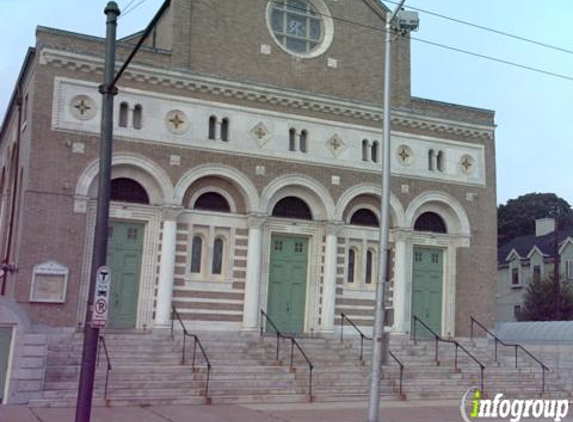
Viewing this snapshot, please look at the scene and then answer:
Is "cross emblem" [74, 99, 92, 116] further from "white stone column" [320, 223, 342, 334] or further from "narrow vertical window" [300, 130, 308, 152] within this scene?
"white stone column" [320, 223, 342, 334]

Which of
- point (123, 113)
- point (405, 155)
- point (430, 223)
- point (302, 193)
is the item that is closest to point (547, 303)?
point (430, 223)

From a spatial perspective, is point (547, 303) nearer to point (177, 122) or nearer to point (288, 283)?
point (288, 283)

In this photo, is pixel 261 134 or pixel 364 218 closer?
pixel 261 134

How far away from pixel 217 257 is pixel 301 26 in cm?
832

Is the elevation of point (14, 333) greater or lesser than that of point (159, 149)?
lesser

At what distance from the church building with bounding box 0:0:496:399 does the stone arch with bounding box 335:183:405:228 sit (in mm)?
51

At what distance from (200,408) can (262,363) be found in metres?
3.80

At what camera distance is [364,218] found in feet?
82.7

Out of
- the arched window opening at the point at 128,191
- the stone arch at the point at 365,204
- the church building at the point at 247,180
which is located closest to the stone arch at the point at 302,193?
the church building at the point at 247,180

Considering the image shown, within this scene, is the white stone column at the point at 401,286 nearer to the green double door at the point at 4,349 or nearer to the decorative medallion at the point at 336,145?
the decorative medallion at the point at 336,145

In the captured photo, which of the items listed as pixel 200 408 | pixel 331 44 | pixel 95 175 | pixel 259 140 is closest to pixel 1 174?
pixel 95 175

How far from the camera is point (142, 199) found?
21.9 meters

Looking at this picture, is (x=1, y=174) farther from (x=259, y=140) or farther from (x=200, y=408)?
(x=200, y=408)

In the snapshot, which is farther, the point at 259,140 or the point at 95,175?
the point at 259,140
